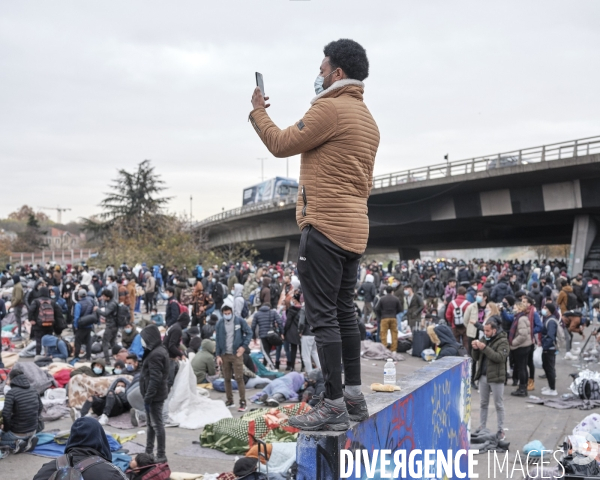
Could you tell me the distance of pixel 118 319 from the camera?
1534cm

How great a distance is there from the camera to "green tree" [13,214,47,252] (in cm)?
7894

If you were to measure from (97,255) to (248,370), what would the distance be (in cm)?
3801

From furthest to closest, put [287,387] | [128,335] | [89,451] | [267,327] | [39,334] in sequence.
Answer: [39,334] < [128,335] < [267,327] < [287,387] < [89,451]

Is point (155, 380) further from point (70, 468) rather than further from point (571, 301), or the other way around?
point (571, 301)

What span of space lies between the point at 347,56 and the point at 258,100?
22.1 inches

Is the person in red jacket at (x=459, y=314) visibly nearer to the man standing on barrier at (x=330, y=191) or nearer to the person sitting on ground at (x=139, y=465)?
the person sitting on ground at (x=139, y=465)

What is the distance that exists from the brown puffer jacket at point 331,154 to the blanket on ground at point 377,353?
1346 centimetres

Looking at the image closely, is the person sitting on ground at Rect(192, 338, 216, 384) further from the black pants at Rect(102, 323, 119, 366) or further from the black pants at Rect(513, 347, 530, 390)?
the black pants at Rect(513, 347, 530, 390)

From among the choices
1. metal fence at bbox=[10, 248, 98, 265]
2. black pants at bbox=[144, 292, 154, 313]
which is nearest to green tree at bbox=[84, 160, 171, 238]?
metal fence at bbox=[10, 248, 98, 265]

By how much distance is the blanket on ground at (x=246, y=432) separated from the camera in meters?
8.98

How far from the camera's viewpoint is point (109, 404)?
10617mm

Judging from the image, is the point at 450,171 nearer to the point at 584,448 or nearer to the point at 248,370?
the point at 248,370

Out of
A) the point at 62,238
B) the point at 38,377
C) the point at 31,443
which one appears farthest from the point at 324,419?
the point at 62,238

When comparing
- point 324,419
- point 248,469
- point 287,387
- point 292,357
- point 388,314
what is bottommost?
point 287,387
